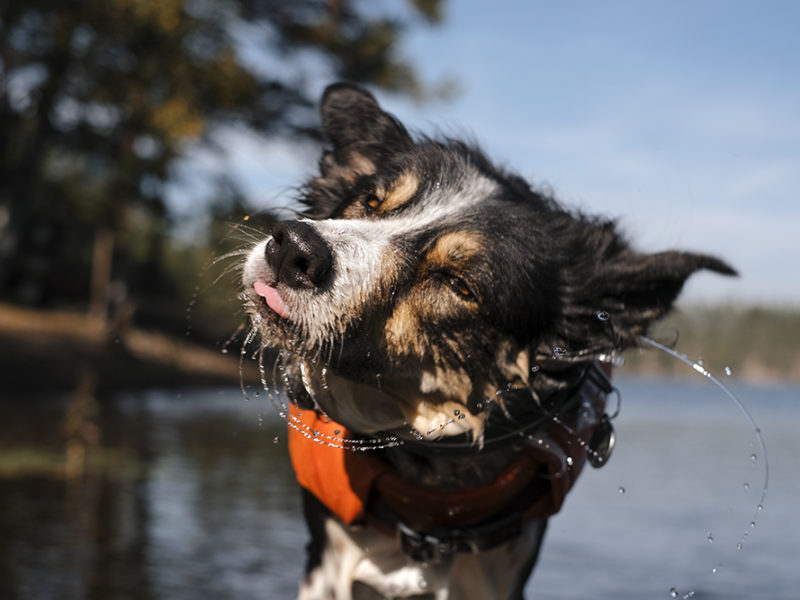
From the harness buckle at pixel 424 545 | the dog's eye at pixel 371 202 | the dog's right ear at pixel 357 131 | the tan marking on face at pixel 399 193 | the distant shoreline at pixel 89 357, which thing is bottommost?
the distant shoreline at pixel 89 357

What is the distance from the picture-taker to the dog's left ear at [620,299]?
3928 mm

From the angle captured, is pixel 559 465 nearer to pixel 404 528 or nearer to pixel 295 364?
pixel 404 528

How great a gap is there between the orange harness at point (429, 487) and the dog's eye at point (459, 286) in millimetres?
896

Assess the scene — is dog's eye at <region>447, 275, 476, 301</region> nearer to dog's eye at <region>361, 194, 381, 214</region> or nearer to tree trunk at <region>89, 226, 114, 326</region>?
dog's eye at <region>361, 194, 381, 214</region>

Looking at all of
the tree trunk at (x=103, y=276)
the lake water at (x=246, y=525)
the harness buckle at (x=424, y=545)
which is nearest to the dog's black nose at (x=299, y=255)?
the lake water at (x=246, y=525)

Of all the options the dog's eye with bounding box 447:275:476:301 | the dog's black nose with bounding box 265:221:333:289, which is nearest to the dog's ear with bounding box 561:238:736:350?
the dog's eye with bounding box 447:275:476:301

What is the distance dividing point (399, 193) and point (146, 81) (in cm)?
1629

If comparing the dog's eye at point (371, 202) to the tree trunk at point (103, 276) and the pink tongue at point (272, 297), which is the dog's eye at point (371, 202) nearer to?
the pink tongue at point (272, 297)

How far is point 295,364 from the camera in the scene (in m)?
4.07

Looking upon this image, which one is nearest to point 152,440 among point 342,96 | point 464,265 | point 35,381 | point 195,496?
point 195,496

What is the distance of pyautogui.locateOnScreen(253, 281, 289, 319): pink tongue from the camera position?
3.59m

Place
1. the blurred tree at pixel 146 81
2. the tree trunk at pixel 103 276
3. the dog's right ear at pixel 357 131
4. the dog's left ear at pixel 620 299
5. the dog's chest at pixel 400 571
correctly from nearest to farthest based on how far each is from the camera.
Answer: the dog's left ear at pixel 620 299 < the dog's chest at pixel 400 571 < the dog's right ear at pixel 357 131 < the blurred tree at pixel 146 81 < the tree trunk at pixel 103 276

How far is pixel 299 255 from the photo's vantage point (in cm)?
342

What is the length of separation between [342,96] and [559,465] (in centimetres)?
201
